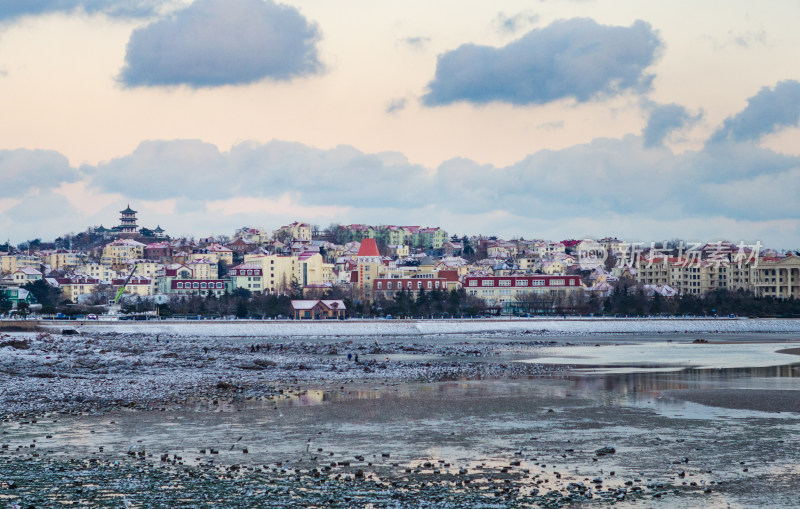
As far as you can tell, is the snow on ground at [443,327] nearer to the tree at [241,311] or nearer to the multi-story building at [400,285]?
the tree at [241,311]

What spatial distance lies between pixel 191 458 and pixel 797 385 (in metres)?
22.0

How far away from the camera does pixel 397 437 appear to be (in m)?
18.7

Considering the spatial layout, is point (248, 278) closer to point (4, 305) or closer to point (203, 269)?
point (203, 269)

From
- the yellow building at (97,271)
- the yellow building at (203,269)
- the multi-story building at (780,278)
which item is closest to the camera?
the multi-story building at (780,278)

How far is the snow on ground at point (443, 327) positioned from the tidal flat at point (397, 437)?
40.6 m

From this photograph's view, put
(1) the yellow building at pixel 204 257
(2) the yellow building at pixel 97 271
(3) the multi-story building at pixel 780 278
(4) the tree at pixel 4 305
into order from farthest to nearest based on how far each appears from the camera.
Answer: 1. (1) the yellow building at pixel 204 257
2. (2) the yellow building at pixel 97 271
3. (3) the multi-story building at pixel 780 278
4. (4) the tree at pixel 4 305

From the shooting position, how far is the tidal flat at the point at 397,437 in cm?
1377

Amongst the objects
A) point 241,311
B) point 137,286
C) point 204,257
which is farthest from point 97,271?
point 241,311

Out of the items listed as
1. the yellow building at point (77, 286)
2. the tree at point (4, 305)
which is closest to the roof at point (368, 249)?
the yellow building at point (77, 286)

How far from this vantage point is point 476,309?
10462 cm

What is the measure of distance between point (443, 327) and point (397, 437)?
64.4 m

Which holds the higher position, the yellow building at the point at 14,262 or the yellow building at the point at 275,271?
the yellow building at the point at 14,262

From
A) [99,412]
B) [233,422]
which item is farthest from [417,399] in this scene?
[99,412]

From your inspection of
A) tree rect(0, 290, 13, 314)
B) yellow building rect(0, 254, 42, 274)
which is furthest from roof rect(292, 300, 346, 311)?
yellow building rect(0, 254, 42, 274)
